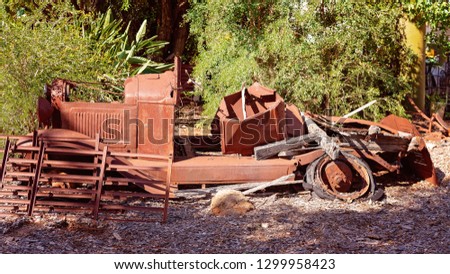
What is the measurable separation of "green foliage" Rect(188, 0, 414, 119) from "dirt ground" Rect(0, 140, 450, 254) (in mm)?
3474

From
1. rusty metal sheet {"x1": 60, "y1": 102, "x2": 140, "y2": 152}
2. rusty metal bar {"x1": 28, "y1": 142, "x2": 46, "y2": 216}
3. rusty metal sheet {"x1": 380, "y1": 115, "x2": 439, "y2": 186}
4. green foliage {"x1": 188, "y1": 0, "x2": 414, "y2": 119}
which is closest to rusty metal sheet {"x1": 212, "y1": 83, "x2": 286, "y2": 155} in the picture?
rusty metal sheet {"x1": 60, "y1": 102, "x2": 140, "y2": 152}

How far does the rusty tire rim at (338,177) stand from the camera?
23.7 ft

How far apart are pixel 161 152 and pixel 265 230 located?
6.21 feet

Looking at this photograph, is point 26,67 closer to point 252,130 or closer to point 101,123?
point 101,123

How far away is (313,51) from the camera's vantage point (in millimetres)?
10250

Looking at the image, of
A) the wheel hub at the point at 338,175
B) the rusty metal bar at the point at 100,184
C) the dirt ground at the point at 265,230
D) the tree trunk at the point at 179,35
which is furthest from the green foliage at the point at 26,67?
the tree trunk at the point at 179,35

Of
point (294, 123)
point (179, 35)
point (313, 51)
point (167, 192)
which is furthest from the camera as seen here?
point (179, 35)

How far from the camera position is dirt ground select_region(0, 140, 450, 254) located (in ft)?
18.1

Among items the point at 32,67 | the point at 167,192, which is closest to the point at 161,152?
the point at 167,192

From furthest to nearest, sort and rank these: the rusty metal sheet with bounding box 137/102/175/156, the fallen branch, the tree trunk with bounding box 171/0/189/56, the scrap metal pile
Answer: the tree trunk with bounding box 171/0/189/56 → the rusty metal sheet with bounding box 137/102/175/156 → the fallen branch → the scrap metal pile

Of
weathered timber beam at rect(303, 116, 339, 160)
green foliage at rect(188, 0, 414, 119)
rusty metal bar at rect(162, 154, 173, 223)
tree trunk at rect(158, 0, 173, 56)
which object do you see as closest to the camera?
rusty metal bar at rect(162, 154, 173, 223)

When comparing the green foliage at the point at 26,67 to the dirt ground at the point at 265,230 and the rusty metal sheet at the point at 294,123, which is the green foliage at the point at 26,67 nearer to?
the dirt ground at the point at 265,230

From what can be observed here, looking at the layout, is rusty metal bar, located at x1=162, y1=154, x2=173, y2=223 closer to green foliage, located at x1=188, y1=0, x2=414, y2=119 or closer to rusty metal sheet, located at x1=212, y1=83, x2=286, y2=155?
rusty metal sheet, located at x1=212, y1=83, x2=286, y2=155

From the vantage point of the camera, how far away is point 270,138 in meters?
7.58
